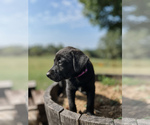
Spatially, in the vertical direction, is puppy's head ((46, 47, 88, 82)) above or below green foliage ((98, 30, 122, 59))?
below

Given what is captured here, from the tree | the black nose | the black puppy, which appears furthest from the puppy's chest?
the tree

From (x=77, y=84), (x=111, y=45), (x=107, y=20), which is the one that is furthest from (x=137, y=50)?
(x=77, y=84)

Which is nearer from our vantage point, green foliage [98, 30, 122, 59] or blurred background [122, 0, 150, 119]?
blurred background [122, 0, 150, 119]

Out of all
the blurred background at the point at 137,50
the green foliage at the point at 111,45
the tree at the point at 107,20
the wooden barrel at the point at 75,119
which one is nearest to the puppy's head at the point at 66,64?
the wooden barrel at the point at 75,119

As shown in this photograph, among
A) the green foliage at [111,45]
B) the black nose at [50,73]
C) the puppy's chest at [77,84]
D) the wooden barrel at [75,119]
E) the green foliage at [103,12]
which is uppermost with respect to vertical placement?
the green foliage at [103,12]

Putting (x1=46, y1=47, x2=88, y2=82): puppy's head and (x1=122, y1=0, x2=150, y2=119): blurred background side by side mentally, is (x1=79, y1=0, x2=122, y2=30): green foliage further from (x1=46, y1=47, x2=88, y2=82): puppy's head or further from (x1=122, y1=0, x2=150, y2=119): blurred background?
(x1=46, y1=47, x2=88, y2=82): puppy's head

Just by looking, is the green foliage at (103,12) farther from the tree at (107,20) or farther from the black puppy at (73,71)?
the black puppy at (73,71)

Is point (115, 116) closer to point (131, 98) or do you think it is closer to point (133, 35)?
point (131, 98)

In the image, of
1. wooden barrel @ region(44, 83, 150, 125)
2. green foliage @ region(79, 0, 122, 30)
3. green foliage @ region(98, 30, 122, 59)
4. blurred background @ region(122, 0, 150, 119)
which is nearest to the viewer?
wooden barrel @ region(44, 83, 150, 125)

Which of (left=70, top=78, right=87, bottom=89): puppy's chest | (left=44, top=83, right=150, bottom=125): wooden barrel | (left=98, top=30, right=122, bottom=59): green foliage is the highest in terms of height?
(left=98, top=30, right=122, bottom=59): green foliage

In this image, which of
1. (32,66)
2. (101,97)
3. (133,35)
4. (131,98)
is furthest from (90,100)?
(133,35)
